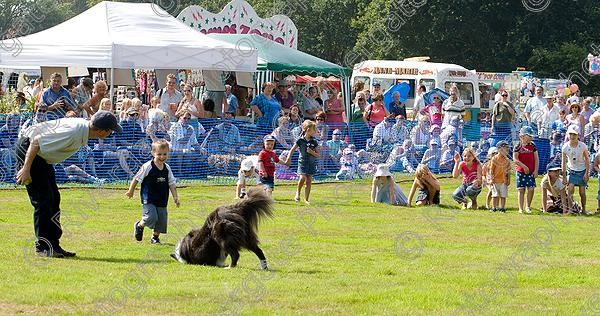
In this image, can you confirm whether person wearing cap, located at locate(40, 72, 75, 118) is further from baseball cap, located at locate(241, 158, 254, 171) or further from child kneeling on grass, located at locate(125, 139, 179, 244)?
child kneeling on grass, located at locate(125, 139, 179, 244)

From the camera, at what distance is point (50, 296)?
882 cm

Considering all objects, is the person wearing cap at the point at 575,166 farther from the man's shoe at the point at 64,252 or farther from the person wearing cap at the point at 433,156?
the man's shoe at the point at 64,252

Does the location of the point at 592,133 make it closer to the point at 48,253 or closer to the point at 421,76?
the point at 421,76

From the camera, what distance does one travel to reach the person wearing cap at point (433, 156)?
24.2 m

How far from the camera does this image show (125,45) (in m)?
21.4

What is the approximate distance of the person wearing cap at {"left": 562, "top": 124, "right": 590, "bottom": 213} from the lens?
18375 millimetres

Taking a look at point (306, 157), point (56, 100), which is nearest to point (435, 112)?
point (306, 157)

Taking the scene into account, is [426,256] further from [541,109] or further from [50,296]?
[541,109]

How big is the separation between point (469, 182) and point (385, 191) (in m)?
1.50

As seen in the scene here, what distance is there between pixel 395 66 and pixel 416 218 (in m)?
20.9

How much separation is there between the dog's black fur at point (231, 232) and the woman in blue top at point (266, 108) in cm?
1197

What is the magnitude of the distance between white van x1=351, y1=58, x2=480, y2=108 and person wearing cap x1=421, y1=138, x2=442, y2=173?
1145cm

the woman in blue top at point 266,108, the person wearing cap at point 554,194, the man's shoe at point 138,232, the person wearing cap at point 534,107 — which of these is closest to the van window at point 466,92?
the person wearing cap at point 534,107

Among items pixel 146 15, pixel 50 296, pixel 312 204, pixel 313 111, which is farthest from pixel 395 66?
pixel 50 296
